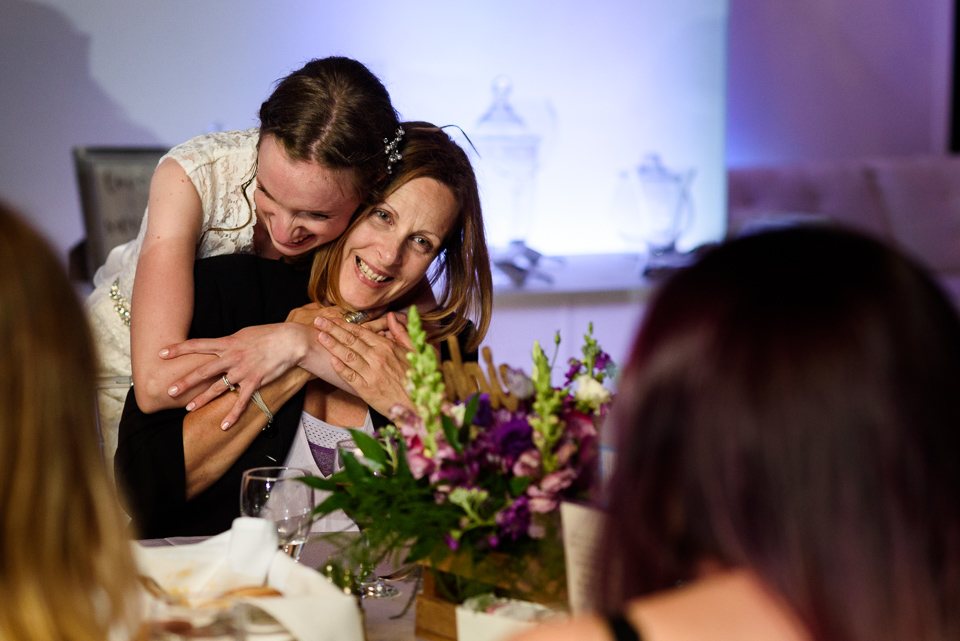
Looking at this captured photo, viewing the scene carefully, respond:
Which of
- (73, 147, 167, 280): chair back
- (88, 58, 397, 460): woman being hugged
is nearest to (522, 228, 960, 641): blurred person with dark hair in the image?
(88, 58, 397, 460): woman being hugged

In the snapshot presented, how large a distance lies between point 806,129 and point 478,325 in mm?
3792

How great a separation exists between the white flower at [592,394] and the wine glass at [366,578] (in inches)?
10.1

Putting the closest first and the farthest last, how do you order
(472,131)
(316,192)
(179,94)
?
(316,192), (179,94), (472,131)

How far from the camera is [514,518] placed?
3.06 ft

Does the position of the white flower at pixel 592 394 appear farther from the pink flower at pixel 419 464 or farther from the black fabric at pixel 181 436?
the black fabric at pixel 181 436

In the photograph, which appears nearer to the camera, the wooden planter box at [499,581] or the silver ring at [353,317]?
the wooden planter box at [499,581]

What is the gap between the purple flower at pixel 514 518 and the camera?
36.6 inches

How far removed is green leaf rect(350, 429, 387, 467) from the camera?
1.02m

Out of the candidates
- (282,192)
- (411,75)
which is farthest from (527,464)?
(411,75)

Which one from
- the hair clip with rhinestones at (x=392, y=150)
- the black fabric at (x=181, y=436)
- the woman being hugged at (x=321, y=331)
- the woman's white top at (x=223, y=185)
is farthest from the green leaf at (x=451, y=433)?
the woman's white top at (x=223, y=185)

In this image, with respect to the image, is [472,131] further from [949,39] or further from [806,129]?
[949,39]

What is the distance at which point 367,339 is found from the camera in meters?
1.79

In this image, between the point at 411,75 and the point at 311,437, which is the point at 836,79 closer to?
the point at 411,75

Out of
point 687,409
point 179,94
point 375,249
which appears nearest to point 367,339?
point 375,249
